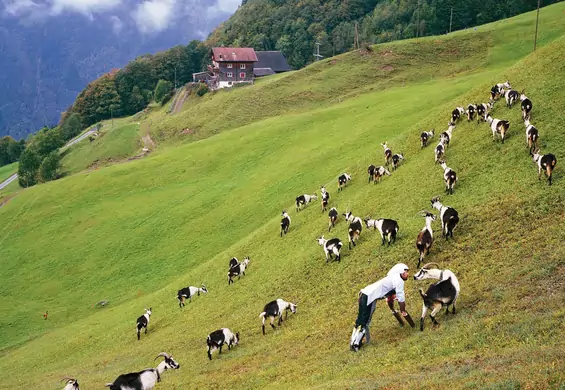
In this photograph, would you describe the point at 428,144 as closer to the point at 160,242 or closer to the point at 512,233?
the point at 512,233

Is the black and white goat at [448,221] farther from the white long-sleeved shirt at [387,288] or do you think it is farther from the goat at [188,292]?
the goat at [188,292]

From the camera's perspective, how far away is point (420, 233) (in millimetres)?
18062

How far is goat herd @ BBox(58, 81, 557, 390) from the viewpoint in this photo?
13.9 meters

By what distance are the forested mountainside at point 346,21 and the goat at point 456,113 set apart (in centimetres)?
9561

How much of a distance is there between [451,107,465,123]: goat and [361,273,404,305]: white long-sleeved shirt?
2114cm

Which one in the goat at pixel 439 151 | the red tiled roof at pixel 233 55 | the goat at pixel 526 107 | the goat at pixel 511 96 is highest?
the red tiled roof at pixel 233 55

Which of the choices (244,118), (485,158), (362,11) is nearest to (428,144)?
(485,158)

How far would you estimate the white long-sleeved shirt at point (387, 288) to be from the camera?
13398 millimetres

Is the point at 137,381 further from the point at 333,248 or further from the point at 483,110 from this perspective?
the point at 483,110

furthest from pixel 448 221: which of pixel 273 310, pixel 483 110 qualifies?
pixel 483 110

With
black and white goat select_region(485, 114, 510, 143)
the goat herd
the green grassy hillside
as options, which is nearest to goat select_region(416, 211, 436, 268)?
the goat herd

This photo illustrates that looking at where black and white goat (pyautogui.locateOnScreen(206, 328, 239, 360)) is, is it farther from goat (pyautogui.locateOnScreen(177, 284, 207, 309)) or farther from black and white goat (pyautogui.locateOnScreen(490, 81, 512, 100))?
black and white goat (pyautogui.locateOnScreen(490, 81, 512, 100))

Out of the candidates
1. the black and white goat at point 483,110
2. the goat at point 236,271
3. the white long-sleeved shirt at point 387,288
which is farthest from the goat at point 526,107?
the goat at point 236,271

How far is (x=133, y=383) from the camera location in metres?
15.7
